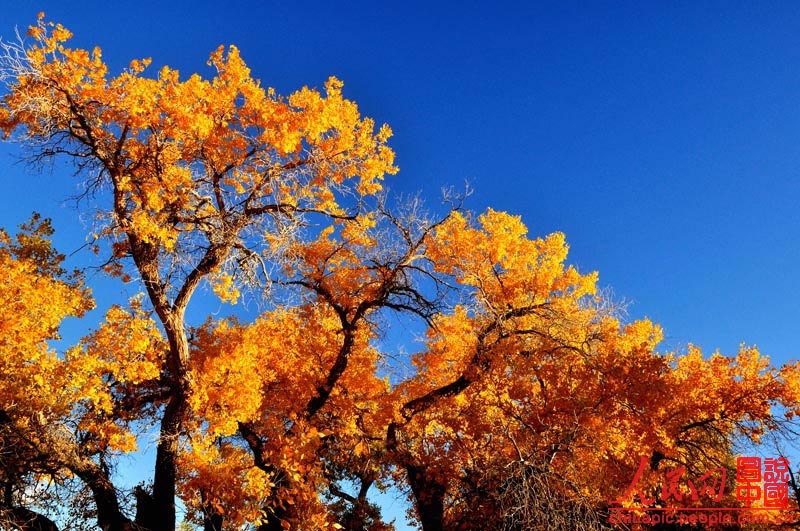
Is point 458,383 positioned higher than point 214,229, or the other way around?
point 214,229

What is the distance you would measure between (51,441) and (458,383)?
8.22 metres

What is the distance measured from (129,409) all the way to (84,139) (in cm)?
648

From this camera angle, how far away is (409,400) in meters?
14.5

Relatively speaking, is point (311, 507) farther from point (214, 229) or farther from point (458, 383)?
point (214, 229)

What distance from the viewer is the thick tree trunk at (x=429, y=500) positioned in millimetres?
12664

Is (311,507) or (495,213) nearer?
(311,507)

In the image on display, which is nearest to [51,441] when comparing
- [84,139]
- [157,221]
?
[157,221]

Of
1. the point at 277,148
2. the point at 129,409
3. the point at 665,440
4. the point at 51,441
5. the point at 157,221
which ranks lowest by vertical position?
the point at 51,441

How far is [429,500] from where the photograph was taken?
12758 mm

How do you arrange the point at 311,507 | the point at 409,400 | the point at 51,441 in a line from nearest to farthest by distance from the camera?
the point at 51,441 < the point at 311,507 < the point at 409,400

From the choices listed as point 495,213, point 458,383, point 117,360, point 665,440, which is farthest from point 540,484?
point 495,213

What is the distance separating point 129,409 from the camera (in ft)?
44.5

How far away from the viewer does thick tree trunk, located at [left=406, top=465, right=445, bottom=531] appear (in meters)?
12.7

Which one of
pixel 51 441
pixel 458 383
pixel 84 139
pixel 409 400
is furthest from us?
pixel 409 400
